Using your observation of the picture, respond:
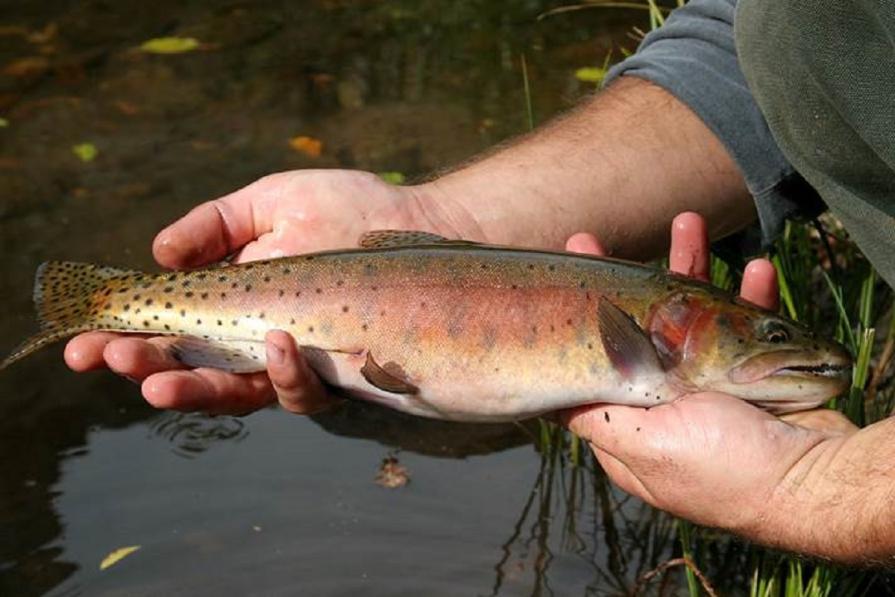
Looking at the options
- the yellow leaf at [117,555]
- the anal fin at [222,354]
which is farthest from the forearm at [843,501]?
the yellow leaf at [117,555]

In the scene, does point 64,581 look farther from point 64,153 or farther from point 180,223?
point 64,153

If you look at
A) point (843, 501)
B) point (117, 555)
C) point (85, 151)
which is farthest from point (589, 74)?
point (843, 501)

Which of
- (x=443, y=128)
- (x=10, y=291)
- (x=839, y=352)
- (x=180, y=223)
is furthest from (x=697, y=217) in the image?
(x=443, y=128)

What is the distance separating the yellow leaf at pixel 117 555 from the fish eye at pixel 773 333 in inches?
92.6

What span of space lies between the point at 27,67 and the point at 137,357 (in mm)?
5506

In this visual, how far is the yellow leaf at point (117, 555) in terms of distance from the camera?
4.43 m

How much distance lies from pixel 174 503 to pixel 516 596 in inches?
49.2

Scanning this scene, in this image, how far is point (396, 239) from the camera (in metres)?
3.35

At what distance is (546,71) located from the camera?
8.66 metres

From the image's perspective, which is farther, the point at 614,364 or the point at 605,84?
the point at 605,84

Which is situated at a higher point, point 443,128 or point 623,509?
point 443,128

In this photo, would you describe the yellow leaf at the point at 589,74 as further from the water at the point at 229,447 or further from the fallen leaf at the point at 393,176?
the fallen leaf at the point at 393,176

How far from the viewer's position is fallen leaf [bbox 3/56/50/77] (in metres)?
7.98

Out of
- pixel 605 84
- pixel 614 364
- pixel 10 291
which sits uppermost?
pixel 605 84
